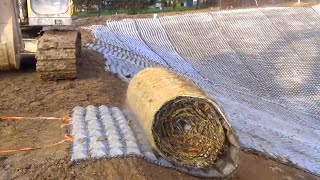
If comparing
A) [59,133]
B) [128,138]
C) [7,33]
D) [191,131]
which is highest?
[7,33]

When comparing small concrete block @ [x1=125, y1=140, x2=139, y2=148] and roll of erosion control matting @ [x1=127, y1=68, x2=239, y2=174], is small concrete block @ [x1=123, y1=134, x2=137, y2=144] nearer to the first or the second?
small concrete block @ [x1=125, y1=140, x2=139, y2=148]

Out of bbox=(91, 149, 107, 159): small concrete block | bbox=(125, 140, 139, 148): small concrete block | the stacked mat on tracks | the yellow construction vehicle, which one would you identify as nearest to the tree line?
the stacked mat on tracks

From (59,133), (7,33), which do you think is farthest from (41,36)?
(59,133)

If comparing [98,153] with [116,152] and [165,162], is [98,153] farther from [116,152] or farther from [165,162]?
[165,162]

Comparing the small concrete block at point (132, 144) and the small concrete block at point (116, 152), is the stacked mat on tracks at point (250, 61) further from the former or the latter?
the small concrete block at point (116, 152)

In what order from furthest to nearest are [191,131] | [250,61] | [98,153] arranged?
[250,61] → [191,131] → [98,153]

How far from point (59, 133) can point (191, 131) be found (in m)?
1.75

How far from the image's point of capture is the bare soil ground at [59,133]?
5324mm

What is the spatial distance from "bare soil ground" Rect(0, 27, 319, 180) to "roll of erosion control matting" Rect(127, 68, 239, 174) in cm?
25

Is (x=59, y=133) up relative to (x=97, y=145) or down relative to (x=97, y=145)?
down

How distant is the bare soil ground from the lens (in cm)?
532

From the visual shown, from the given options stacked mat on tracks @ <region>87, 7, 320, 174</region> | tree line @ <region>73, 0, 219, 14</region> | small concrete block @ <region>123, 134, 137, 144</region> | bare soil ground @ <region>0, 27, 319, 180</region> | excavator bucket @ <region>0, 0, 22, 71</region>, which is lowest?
tree line @ <region>73, 0, 219, 14</region>

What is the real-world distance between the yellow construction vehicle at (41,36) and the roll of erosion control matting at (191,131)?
4181mm

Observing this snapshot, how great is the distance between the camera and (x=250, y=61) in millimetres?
15898
